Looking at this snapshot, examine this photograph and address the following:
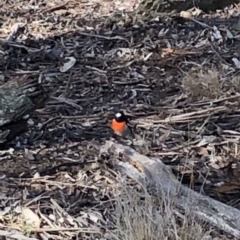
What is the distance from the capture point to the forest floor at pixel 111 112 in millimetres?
3570

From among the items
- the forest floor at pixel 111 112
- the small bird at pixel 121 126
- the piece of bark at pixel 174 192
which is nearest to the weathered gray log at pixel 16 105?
the forest floor at pixel 111 112

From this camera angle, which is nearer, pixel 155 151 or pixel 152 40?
pixel 155 151

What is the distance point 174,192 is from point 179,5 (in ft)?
Answer: 12.5

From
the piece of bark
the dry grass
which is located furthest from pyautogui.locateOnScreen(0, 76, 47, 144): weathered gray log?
the dry grass

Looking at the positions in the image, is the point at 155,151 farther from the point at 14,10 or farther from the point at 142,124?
the point at 14,10

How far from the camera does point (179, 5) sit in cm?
709

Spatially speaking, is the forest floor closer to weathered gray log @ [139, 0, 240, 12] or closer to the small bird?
weathered gray log @ [139, 0, 240, 12]

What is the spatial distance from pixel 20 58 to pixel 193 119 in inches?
80.5

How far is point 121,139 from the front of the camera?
457cm

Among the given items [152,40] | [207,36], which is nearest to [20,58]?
[152,40]

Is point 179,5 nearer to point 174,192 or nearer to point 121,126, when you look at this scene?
point 121,126

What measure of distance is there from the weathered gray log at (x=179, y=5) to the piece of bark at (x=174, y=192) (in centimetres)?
307

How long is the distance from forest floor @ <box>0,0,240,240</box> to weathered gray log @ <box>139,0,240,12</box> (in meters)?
0.07

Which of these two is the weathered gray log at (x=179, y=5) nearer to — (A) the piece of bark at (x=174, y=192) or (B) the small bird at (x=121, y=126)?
(B) the small bird at (x=121, y=126)
